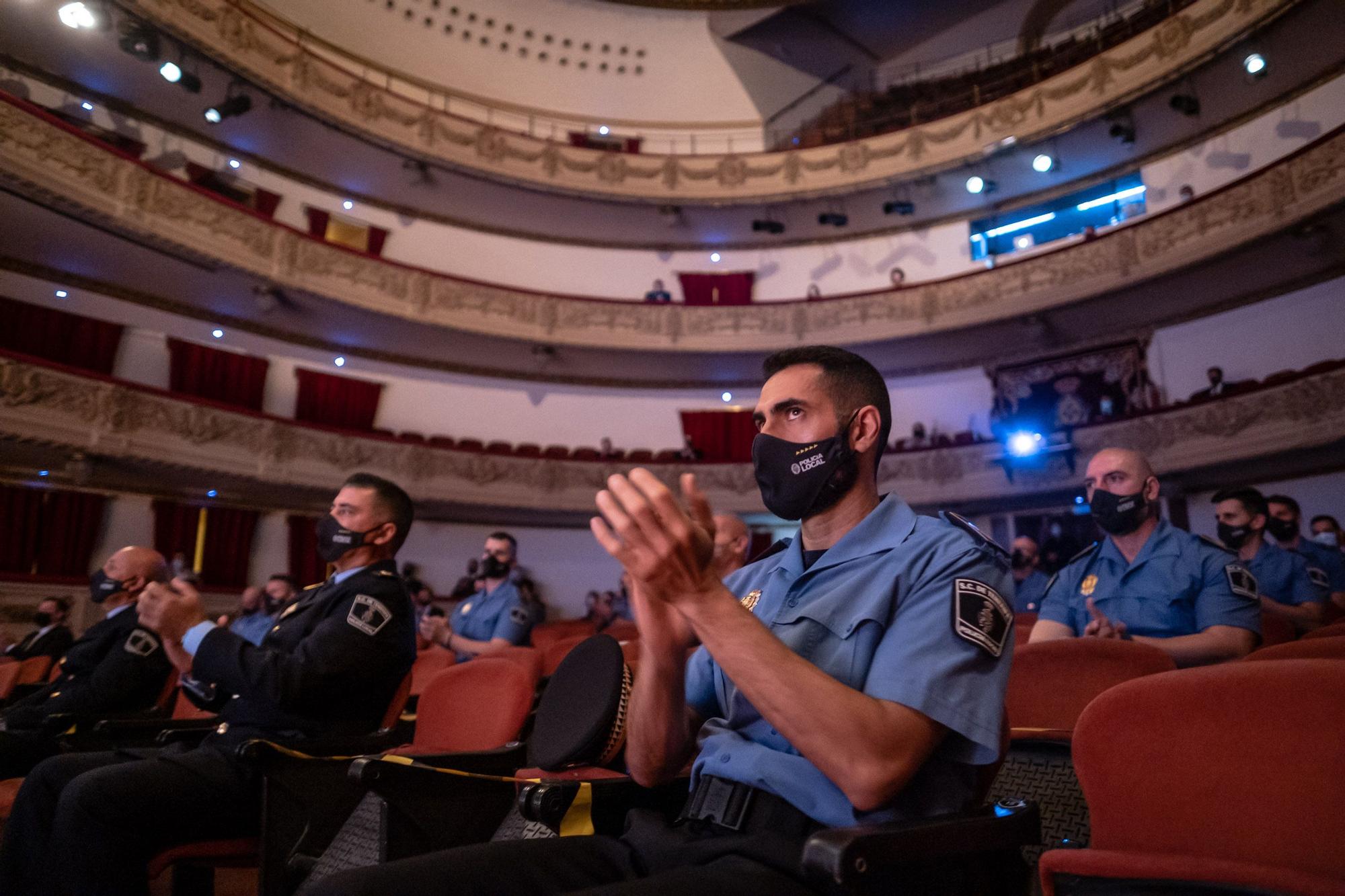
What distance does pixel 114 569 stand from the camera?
12.1 feet

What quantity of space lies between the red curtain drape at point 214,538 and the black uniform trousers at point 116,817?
899 cm

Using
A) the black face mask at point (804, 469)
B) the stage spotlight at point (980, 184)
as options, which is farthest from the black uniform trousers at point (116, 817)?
the stage spotlight at point (980, 184)

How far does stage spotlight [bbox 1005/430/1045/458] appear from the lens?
448 inches

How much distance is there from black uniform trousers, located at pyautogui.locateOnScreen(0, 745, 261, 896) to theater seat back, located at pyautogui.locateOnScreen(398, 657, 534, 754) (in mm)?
559

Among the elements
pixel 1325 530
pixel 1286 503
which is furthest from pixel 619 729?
pixel 1325 530

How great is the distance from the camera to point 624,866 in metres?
1.46

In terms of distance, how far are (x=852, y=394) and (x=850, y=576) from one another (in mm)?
346

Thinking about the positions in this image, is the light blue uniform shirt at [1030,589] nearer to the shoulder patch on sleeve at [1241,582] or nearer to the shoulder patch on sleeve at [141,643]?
the shoulder patch on sleeve at [1241,582]

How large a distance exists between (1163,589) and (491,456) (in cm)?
1092

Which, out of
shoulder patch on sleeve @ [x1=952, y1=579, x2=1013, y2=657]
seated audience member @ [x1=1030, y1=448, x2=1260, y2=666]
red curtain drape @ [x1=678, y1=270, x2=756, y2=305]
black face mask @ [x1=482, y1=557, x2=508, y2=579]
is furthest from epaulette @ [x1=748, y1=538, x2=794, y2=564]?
red curtain drape @ [x1=678, y1=270, x2=756, y2=305]

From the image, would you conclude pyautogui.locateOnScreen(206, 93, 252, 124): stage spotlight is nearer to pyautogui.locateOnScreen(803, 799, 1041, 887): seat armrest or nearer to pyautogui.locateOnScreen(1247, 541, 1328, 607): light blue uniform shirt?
pyautogui.locateOnScreen(1247, 541, 1328, 607): light blue uniform shirt

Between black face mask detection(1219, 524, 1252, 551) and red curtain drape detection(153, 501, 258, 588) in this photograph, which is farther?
red curtain drape detection(153, 501, 258, 588)

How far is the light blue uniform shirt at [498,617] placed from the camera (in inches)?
200

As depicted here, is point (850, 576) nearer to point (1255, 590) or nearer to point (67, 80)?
point (1255, 590)
